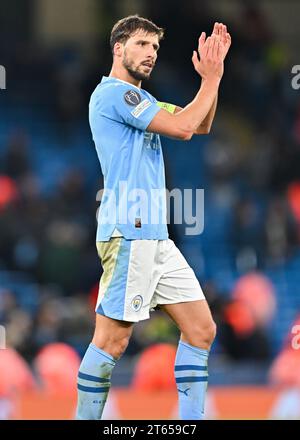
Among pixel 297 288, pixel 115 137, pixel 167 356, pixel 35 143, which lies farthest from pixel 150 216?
pixel 35 143

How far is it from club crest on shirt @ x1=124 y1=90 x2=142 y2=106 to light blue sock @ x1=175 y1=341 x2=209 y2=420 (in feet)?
3.88

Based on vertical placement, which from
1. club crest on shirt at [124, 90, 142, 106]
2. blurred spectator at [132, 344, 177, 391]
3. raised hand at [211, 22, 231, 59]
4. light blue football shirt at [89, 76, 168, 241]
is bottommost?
blurred spectator at [132, 344, 177, 391]

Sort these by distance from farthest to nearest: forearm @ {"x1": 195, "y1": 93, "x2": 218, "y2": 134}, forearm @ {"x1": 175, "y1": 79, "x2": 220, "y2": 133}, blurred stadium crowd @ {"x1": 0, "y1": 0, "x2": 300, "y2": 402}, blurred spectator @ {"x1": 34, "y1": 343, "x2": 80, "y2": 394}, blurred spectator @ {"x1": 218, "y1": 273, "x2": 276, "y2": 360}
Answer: blurred stadium crowd @ {"x1": 0, "y1": 0, "x2": 300, "y2": 402} < blurred spectator @ {"x1": 218, "y1": 273, "x2": 276, "y2": 360} < blurred spectator @ {"x1": 34, "y1": 343, "x2": 80, "y2": 394} < forearm @ {"x1": 195, "y1": 93, "x2": 218, "y2": 134} < forearm @ {"x1": 175, "y1": 79, "x2": 220, "y2": 133}

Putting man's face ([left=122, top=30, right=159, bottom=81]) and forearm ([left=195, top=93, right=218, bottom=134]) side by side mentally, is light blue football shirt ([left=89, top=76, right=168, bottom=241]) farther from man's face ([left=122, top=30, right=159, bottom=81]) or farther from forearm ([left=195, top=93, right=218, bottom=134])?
forearm ([left=195, top=93, right=218, bottom=134])

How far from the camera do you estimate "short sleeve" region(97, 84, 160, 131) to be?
A: 17.6 ft

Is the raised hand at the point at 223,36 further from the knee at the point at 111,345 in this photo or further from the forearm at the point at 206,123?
the knee at the point at 111,345

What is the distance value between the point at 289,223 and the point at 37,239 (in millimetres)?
2830

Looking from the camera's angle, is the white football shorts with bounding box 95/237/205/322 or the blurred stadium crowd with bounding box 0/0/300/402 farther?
the blurred stadium crowd with bounding box 0/0/300/402

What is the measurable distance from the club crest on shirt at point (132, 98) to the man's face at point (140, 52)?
0.44 feet

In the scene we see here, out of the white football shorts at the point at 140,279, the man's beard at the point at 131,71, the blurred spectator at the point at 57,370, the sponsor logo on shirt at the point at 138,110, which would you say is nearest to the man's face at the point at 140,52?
the man's beard at the point at 131,71

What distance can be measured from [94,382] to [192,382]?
47 cm

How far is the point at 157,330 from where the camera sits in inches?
404

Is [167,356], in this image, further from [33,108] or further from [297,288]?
[33,108]

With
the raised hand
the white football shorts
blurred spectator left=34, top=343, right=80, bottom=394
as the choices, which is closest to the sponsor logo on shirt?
the raised hand
